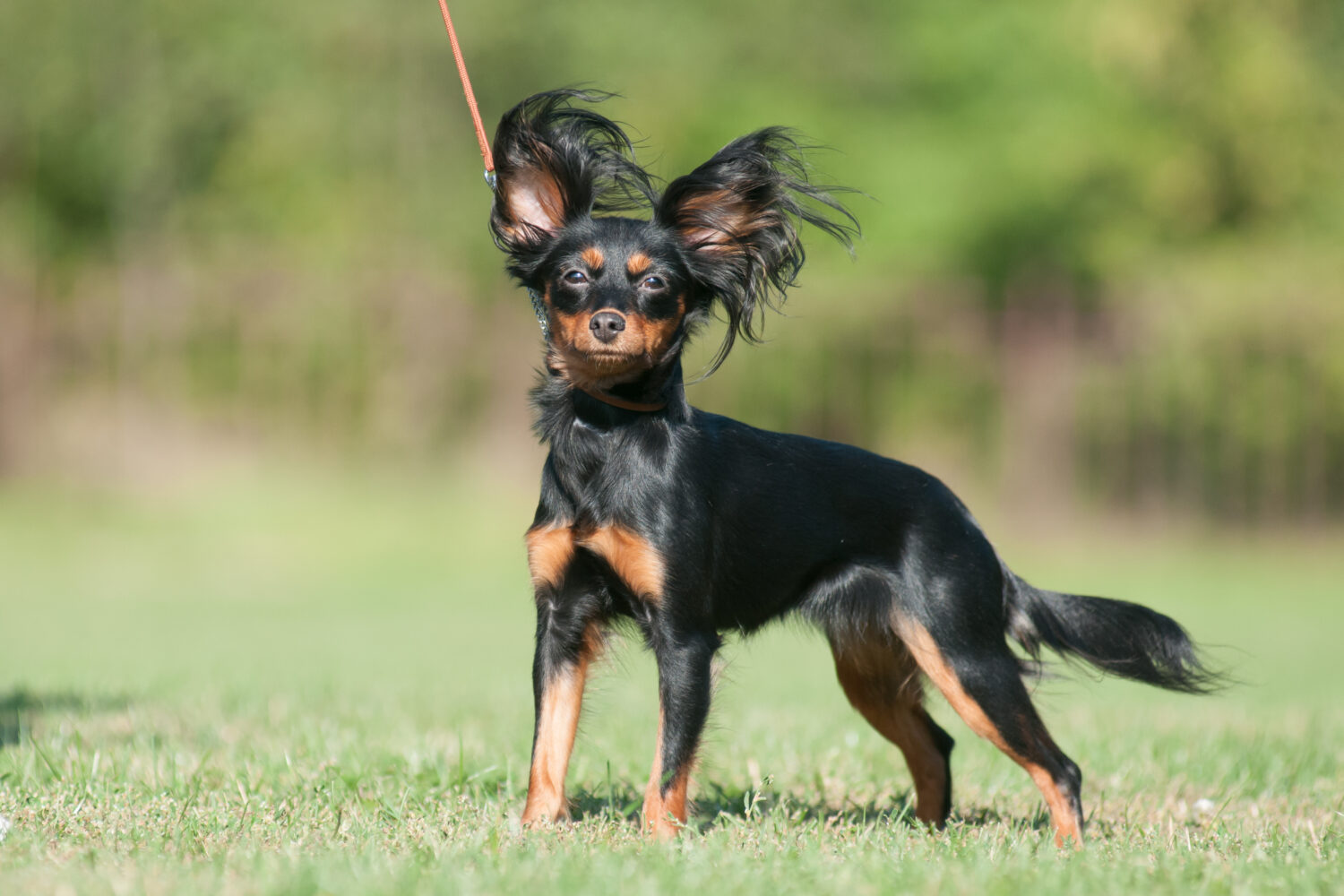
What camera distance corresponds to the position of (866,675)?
5.05 metres

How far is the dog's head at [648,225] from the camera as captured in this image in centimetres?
439

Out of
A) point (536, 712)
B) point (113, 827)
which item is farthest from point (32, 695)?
point (536, 712)

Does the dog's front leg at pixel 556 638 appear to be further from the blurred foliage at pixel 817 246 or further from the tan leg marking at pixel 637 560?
the blurred foliage at pixel 817 246

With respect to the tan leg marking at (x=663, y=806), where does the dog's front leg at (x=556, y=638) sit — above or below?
above

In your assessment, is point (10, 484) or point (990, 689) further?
point (10, 484)

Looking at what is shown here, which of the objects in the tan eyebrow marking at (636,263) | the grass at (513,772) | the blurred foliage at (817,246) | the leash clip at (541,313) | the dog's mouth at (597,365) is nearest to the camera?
the grass at (513,772)

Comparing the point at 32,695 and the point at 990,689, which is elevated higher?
the point at 990,689

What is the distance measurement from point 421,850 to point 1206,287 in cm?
1767

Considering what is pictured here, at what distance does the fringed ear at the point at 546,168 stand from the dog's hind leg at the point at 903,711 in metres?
1.73

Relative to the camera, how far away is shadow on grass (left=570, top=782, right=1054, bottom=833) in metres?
4.48

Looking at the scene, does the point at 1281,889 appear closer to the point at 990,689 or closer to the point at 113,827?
the point at 990,689

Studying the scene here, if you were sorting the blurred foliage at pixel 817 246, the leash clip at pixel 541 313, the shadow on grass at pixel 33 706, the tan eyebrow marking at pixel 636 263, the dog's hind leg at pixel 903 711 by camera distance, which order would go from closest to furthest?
1. the tan eyebrow marking at pixel 636 263
2. the leash clip at pixel 541 313
3. the dog's hind leg at pixel 903 711
4. the shadow on grass at pixel 33 706
5. the blurred foliage at pixel 817 246

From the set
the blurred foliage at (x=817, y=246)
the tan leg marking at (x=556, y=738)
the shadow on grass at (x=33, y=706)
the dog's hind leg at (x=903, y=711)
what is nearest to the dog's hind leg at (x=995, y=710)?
the dog's hind leg at (x=903, y=711)

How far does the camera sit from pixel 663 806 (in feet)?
13.3
